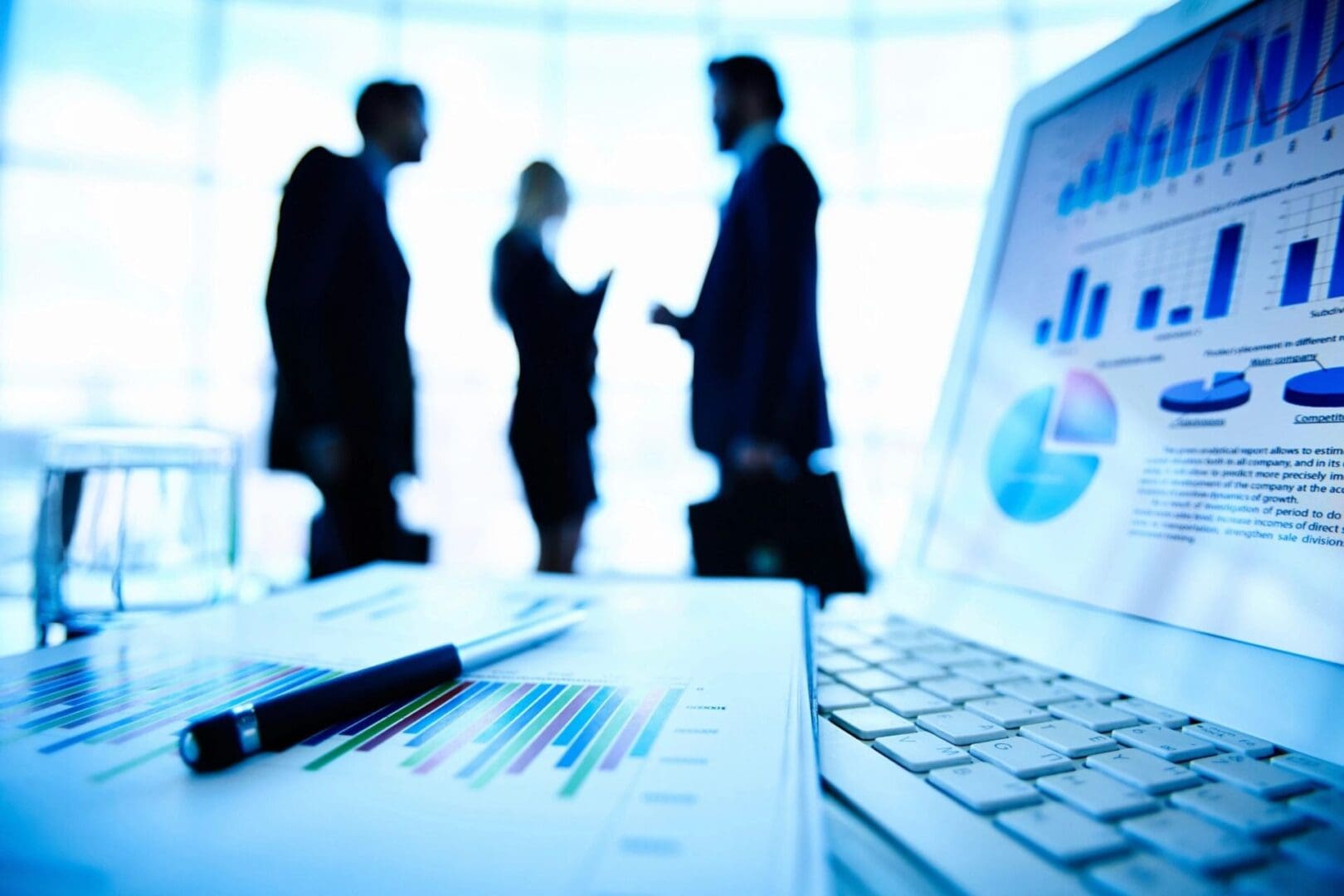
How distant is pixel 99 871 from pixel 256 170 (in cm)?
462

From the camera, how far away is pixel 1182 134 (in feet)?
1.26

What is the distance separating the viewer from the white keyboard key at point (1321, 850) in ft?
0.58

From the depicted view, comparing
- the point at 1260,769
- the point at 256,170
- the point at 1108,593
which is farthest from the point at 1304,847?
the point at 256,170

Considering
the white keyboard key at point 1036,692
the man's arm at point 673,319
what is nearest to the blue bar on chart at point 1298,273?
the white keyboard key at point 1036,692

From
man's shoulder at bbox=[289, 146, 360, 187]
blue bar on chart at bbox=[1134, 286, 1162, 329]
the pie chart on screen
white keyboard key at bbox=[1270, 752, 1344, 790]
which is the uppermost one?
man's shoulder at bbox=[289, 146, 360, 187]

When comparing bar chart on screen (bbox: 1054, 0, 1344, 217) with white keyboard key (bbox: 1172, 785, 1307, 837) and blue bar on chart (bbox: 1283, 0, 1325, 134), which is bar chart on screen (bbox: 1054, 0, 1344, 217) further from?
white keyboard key (bbox: 1172, 785, 1307, 837)

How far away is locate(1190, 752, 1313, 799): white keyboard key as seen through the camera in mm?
222

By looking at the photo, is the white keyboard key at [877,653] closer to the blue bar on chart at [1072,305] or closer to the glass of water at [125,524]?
the blue bar on chart at [1072,305]

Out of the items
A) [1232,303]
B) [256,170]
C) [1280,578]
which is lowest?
[1280,578]

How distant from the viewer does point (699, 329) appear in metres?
1.48

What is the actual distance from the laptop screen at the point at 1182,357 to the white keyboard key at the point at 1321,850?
9cm

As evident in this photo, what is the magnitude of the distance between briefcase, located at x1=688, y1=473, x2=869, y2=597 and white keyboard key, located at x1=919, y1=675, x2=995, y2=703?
1.45 feet

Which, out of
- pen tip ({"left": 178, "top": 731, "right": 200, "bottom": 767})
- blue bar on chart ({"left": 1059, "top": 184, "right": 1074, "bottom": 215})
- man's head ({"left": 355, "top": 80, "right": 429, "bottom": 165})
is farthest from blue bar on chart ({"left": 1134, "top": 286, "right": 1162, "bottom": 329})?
man's head ({"left": 355, "top": 80, "right": 429, "bottom": 165})

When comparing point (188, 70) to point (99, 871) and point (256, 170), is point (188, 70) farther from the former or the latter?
point (99, 871)
